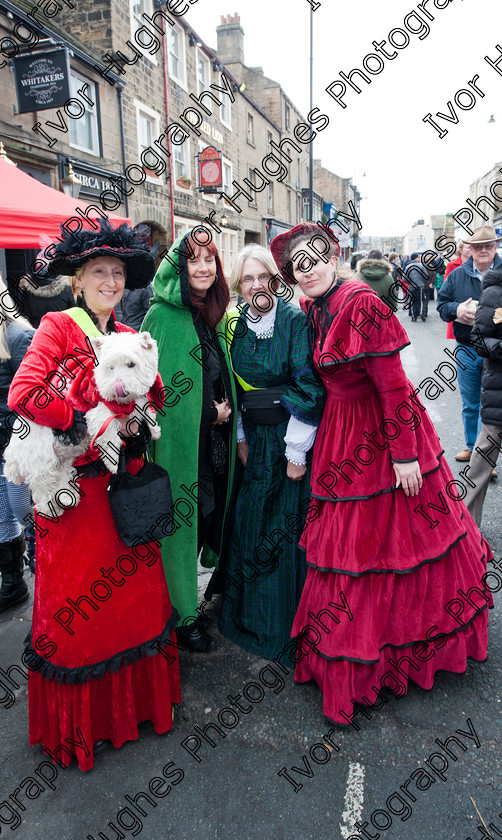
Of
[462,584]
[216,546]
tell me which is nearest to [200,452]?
[216,546]

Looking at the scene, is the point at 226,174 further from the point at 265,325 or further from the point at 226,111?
the point at 265,325

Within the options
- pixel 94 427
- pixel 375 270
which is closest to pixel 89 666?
pixel 94 427

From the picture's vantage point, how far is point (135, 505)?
1.94 meters

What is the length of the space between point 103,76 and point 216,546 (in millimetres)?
11537

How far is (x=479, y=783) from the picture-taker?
6.33ft

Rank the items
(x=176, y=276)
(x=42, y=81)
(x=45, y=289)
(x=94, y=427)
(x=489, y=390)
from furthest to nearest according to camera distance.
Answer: (x=42, y=81)
(x=45, y=289)
(x=489, y=390)
(x=176, y=276)
(x=94, y=427)

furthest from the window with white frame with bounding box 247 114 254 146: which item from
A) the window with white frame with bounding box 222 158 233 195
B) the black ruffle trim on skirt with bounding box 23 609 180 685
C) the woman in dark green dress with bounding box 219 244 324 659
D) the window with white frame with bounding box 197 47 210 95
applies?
the black ruffle trim on skirt with bounding box 23 609 180 685

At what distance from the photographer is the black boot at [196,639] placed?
2795 millimetres

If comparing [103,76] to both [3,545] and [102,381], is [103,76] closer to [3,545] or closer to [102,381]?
[3,545]

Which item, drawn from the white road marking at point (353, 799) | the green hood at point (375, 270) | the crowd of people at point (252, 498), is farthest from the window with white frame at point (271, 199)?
the white road marking at point (353, 799)

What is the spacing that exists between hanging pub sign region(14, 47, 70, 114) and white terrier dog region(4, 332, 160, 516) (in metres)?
8.47

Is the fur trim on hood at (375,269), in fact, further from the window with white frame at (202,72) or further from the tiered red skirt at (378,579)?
the window with white frame at (202,72)

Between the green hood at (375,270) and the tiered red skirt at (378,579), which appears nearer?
the tiered red skirt at (378,579)

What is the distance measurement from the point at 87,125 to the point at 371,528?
12162mm
